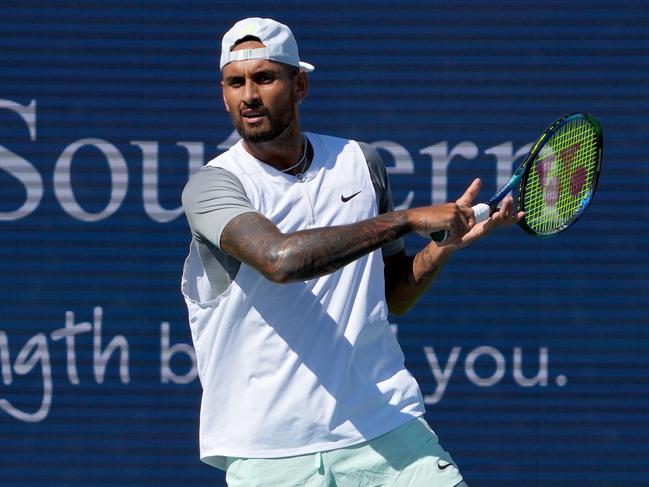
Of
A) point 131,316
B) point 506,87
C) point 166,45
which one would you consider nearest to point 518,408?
point 506,87

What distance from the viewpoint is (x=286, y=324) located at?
3.12 metres

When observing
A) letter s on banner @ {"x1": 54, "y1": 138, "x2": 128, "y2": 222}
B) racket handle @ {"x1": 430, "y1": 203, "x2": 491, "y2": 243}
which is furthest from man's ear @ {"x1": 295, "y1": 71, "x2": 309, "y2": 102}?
letter s on banner @ {"x1": 54, "y1": 138, "x2": 128, "y2": 222}

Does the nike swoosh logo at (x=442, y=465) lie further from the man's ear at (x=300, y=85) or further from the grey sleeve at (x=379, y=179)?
the man's ear at (x=300, y=85)

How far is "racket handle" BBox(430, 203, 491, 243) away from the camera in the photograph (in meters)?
3.18

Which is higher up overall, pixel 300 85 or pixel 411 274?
pixel 300 85

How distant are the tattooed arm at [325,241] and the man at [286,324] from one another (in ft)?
0.14

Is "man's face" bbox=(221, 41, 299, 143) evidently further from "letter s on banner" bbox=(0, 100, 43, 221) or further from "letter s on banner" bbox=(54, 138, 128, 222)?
"letter s on banner" bbox=(0, 100, 43, 221)

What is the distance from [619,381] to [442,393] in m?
0.78

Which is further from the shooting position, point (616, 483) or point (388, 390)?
point (616, 483)

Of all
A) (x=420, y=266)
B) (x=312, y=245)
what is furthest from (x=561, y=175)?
(x=312, y=245)

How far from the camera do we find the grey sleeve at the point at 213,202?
3033 millimetres

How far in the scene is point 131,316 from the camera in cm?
566

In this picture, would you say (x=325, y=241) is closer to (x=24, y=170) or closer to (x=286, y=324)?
(x=286, y=324)

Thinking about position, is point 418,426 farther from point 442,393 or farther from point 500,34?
point 500,34
